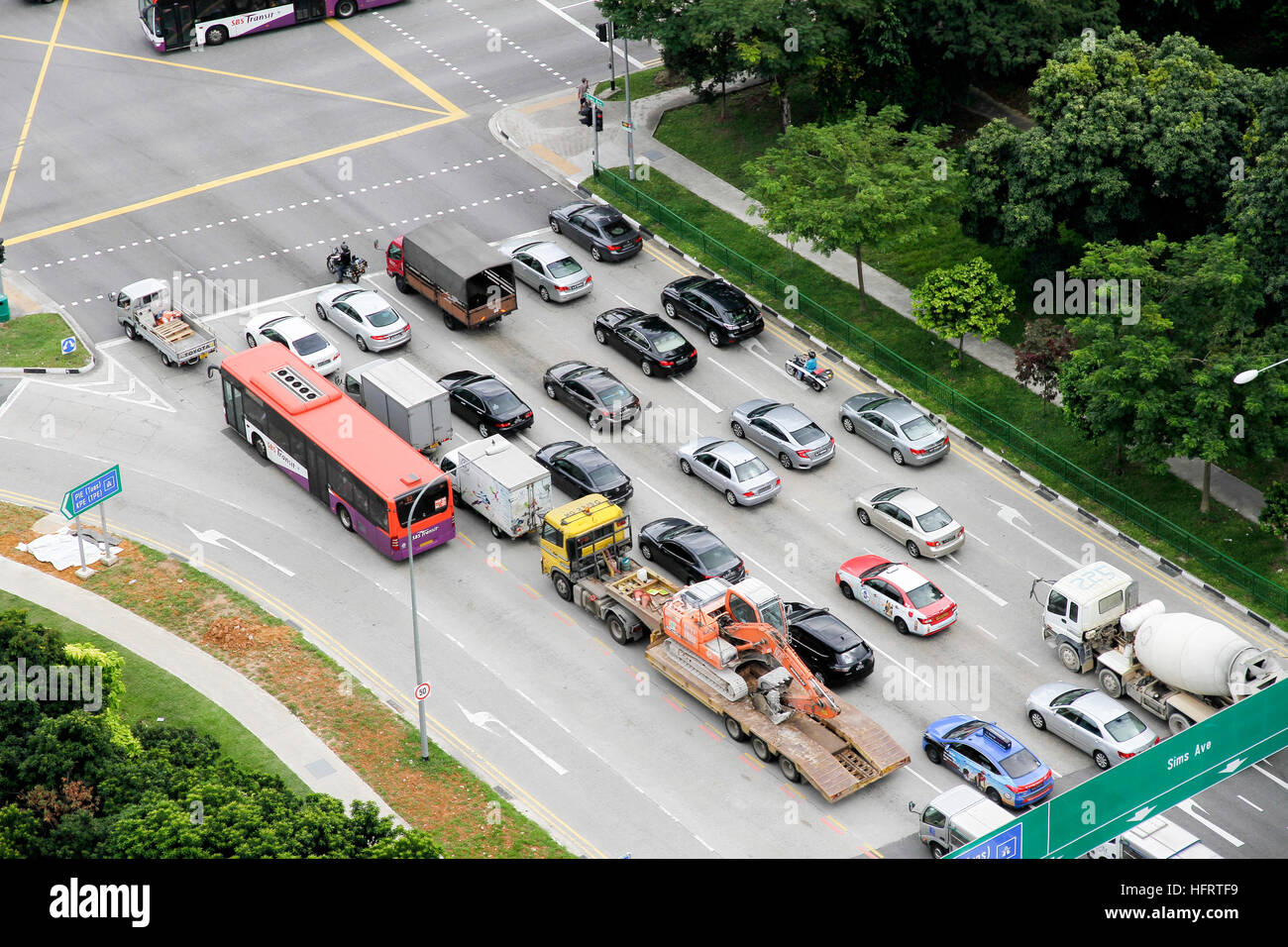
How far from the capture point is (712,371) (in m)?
61.5

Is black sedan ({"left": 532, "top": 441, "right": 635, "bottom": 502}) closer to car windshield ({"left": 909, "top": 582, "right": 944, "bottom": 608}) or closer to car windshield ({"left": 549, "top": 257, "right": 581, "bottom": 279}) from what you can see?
car windshield ({"left": 909, "top": 582, "right": 944, "bottom": 608})

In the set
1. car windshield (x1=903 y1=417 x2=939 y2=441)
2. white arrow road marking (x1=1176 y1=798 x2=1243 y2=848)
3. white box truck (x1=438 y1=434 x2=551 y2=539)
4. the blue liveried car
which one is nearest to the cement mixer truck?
white arrow road marking (x1=1176 y1=798 x2=1243 y2=848)

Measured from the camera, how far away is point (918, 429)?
56.7 meters

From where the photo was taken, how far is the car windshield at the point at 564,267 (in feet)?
211

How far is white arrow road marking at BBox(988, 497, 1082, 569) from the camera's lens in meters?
52.7

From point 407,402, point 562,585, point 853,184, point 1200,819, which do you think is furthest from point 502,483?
point 1200,819

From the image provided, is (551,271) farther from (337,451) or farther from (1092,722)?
(1092,722)

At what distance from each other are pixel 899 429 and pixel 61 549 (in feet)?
92.8

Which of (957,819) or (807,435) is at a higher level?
(807,435)

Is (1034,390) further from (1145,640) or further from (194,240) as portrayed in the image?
(194,240)

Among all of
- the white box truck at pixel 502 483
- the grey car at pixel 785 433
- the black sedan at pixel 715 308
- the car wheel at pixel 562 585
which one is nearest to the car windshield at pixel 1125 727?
the grey car at pixel 785 433

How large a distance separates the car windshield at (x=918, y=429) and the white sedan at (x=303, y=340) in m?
20.8
